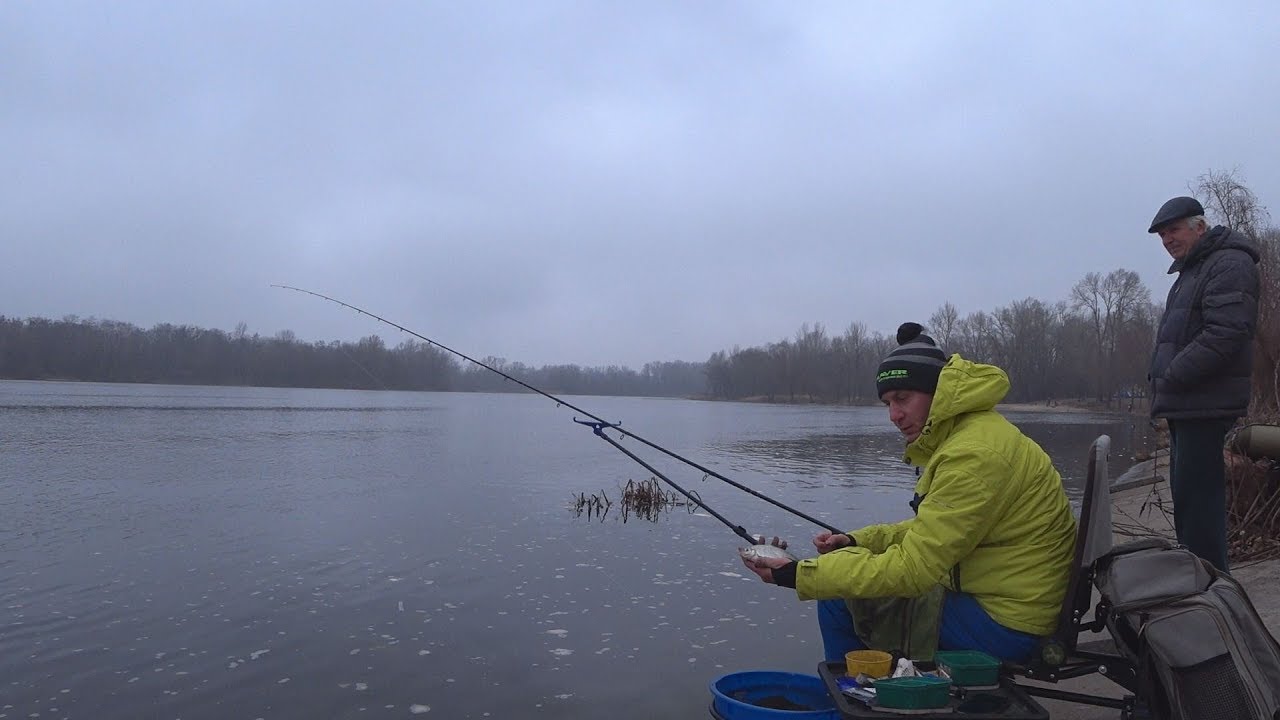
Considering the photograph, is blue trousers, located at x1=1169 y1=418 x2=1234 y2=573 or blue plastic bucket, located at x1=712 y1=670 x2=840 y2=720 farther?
blue trousers, located at x1=1169 y1=418 x2=1234 y2=573

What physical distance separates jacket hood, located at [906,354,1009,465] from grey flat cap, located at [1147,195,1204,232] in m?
1.93

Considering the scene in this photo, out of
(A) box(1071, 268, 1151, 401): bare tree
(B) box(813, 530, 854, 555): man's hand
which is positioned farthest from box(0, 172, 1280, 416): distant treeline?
(B) box(813, 530, 854, 555): man's hand

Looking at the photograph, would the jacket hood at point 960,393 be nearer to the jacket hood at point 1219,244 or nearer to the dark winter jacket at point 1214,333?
the dark winter jacket at point 1214,333

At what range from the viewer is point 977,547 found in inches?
112

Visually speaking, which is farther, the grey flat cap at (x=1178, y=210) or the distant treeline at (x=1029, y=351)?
the distant treeline at (x=1029, y=351)

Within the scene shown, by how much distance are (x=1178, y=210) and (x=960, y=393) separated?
219 centimetres

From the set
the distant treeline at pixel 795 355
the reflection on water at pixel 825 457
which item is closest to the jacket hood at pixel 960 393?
the reflection on water at pixel 825 457

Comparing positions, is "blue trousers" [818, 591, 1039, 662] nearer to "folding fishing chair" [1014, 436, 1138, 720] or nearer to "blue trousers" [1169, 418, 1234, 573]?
"folding fishing chair" [1014, 436, 1138, 720]

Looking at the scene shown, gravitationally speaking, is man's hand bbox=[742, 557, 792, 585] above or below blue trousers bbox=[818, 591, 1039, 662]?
above

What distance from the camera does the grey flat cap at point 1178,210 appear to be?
13.4ft

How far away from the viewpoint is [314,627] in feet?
21.9

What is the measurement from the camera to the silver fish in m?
2.95

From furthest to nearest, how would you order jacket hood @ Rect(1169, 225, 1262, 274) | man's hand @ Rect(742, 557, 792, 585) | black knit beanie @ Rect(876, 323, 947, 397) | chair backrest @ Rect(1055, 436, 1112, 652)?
1. jacket hood @ Rect(1169, 225, 1262, 274)
2. black knit beanie @ Rect(876, 323, 947, 397)
3. man's hand @ Rect(742, 557, 792, 585)
4. chair backrest @ Rect(1055, 436, 1112, 652)

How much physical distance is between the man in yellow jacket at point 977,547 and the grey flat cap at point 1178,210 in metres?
1.97
